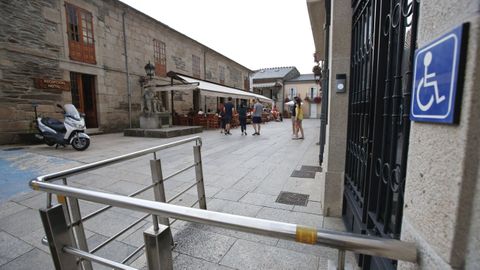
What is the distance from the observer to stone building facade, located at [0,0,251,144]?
6.95m

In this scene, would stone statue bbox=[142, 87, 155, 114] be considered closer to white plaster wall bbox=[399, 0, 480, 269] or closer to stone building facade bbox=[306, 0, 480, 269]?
stone building facade bbox=[306, 0, 480, 269]

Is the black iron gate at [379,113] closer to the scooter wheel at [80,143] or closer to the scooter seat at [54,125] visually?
the scooter wheel at [80,143]

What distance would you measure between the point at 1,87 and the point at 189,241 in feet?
28.5

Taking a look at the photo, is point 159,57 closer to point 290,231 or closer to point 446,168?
point 290,231

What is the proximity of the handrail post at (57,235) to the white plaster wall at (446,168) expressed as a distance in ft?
5.20

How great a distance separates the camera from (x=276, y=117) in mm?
20609

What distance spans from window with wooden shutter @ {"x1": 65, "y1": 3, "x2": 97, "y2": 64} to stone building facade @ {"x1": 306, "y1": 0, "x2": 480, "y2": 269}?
32.8 feet

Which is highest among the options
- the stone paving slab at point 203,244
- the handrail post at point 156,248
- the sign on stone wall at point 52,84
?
the sign on stone wall at point 52,84

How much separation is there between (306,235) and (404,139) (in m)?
0.70

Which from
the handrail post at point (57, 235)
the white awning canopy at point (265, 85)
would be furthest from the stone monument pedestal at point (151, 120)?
the white awning canopy at point (265, 85)

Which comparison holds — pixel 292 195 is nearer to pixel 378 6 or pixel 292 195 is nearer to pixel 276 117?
pixel 378 6

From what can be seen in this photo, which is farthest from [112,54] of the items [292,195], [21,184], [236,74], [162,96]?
[236,74]

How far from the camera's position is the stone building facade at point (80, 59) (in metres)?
6.95

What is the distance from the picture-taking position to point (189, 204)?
2.93 meters
